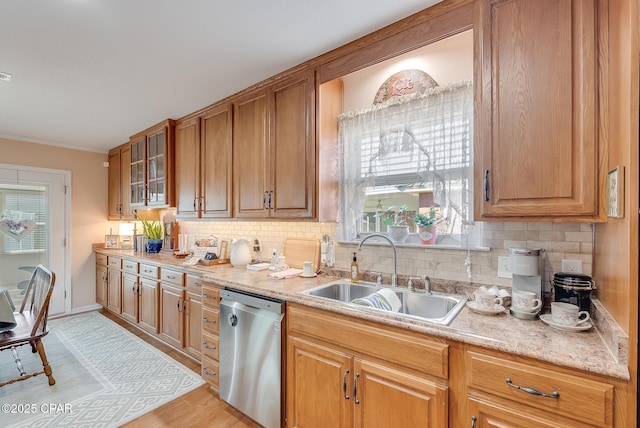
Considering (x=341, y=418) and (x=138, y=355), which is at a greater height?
(x=341, y=418)

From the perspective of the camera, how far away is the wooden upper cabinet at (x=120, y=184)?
4336mm

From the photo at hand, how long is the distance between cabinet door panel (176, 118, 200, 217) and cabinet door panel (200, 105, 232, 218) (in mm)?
126

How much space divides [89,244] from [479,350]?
5385mm

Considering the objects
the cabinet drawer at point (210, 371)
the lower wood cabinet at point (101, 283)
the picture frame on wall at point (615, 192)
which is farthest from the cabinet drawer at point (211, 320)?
the lower wood cabinet at point (101, 283)

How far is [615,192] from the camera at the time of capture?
3.51ft

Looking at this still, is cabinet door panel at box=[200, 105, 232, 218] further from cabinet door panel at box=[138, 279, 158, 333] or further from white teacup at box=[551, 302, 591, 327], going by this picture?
white teacup at box=[551, 302, 591, 327]

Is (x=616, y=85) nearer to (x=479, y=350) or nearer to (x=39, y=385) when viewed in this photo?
(x=479, y=350)

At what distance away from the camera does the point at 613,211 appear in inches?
43.0

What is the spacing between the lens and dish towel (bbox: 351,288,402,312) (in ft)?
5.64

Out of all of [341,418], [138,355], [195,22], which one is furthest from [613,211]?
[138,355]

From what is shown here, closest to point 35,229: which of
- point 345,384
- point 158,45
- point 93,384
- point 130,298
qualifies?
point 130,298

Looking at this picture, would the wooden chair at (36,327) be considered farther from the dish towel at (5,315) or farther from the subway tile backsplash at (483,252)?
the subway tile backsplash at (483,252)

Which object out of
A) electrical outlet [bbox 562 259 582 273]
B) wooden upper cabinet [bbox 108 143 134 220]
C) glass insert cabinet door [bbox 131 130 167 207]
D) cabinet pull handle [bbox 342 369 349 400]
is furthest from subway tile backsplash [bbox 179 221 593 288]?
wooden upper cabinet [bbox 108 143 134 220]

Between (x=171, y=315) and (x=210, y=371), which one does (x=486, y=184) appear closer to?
(x=210, y=371)
